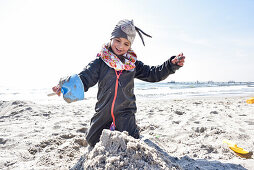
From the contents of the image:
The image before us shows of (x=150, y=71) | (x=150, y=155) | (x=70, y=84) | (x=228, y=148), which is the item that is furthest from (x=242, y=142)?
(x=70, y=84)

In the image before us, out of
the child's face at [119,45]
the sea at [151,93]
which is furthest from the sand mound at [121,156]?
the sea at [151,93]

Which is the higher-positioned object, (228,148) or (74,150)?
(228,148)

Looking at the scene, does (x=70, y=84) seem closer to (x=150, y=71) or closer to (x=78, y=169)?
(x=78, y=169)

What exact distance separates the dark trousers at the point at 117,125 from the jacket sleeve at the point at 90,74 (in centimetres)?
42

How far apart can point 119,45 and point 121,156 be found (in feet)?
4.59

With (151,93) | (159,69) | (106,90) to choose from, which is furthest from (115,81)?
(151,93)

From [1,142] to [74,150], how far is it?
112 cm

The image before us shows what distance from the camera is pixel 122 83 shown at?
2.18 meters

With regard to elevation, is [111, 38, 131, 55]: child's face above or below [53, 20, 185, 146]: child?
above

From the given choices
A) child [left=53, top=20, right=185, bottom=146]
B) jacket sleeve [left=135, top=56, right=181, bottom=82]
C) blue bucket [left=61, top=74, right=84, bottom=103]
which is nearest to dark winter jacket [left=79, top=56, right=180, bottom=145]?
child [left=53, top=20, right=185, bottom=146]

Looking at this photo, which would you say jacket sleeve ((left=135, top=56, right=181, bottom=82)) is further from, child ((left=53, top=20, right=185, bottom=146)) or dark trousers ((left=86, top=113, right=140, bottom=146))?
dark trousers ((left=86, top=113, right=140, bottom=146))

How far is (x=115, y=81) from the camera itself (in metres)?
2.15

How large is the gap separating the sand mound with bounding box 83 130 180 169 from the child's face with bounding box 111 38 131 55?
1174 millimetres

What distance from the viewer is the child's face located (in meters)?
2.24
